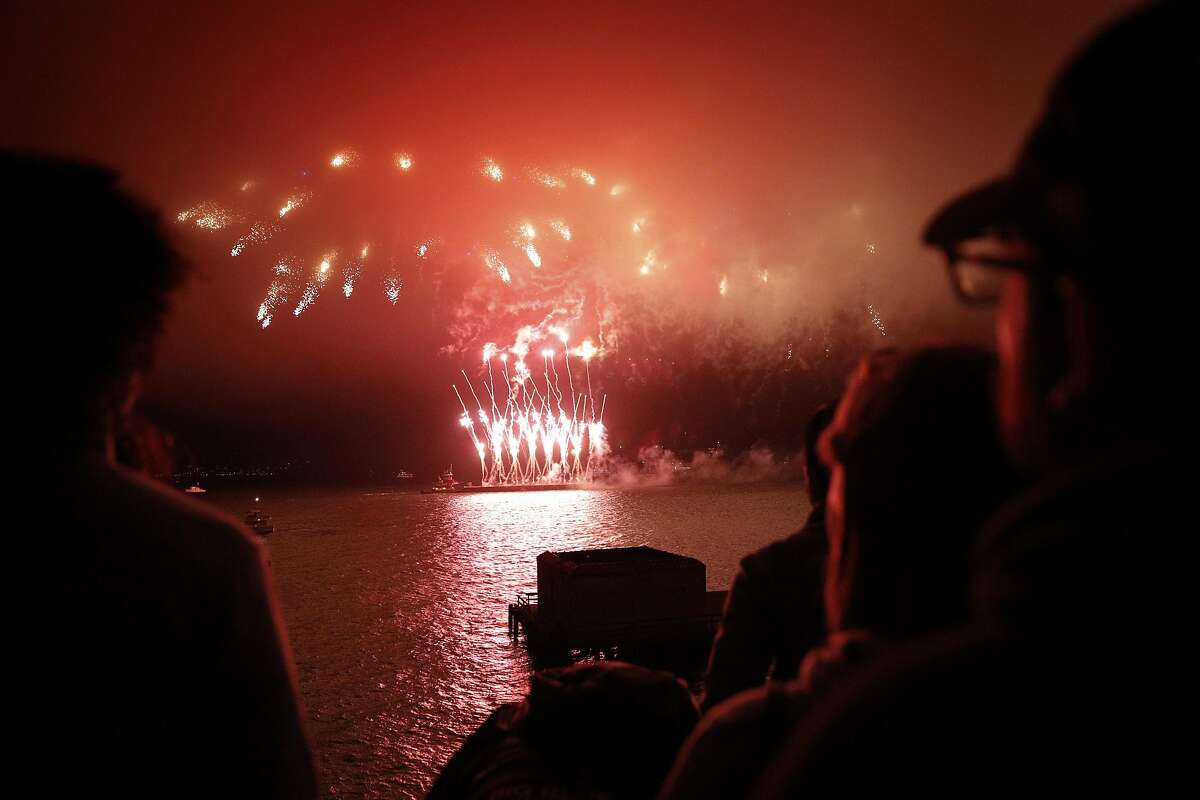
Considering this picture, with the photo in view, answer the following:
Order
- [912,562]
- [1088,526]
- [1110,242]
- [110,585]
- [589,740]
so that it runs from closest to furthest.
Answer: [1088,526]
[1110,242]
[912,562]
[110,585]
[589,740]

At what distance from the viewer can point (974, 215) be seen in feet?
4.23

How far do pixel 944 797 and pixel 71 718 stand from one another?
1.93m

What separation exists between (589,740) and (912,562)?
1.62 metres

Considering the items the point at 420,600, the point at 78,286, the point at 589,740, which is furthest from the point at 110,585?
the point at 420,600

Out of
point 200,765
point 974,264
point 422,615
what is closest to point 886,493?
point 974,264

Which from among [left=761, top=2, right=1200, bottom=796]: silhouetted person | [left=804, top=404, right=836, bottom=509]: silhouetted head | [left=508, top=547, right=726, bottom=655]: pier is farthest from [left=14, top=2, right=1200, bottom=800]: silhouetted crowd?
[left=508, top=547, right=726, bottom=655]: pier

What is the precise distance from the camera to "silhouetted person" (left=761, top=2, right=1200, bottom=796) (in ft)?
2.54

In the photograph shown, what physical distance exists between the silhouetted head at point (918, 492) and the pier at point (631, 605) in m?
27.9

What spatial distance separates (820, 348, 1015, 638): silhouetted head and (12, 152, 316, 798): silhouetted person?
153 centimetres

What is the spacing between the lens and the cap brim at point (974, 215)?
1147mm

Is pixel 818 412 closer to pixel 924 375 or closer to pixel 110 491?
pixel 924 375

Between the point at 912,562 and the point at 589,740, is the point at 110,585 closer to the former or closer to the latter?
the point at 589,740

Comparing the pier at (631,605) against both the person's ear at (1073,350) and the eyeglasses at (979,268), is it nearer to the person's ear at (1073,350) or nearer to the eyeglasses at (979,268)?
the eyeglasses at (979,268)

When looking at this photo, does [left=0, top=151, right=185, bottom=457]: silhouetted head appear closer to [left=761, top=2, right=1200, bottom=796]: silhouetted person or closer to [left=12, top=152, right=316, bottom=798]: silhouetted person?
[left=12, top=152, right=316, bottom=798]: silhouetted person
